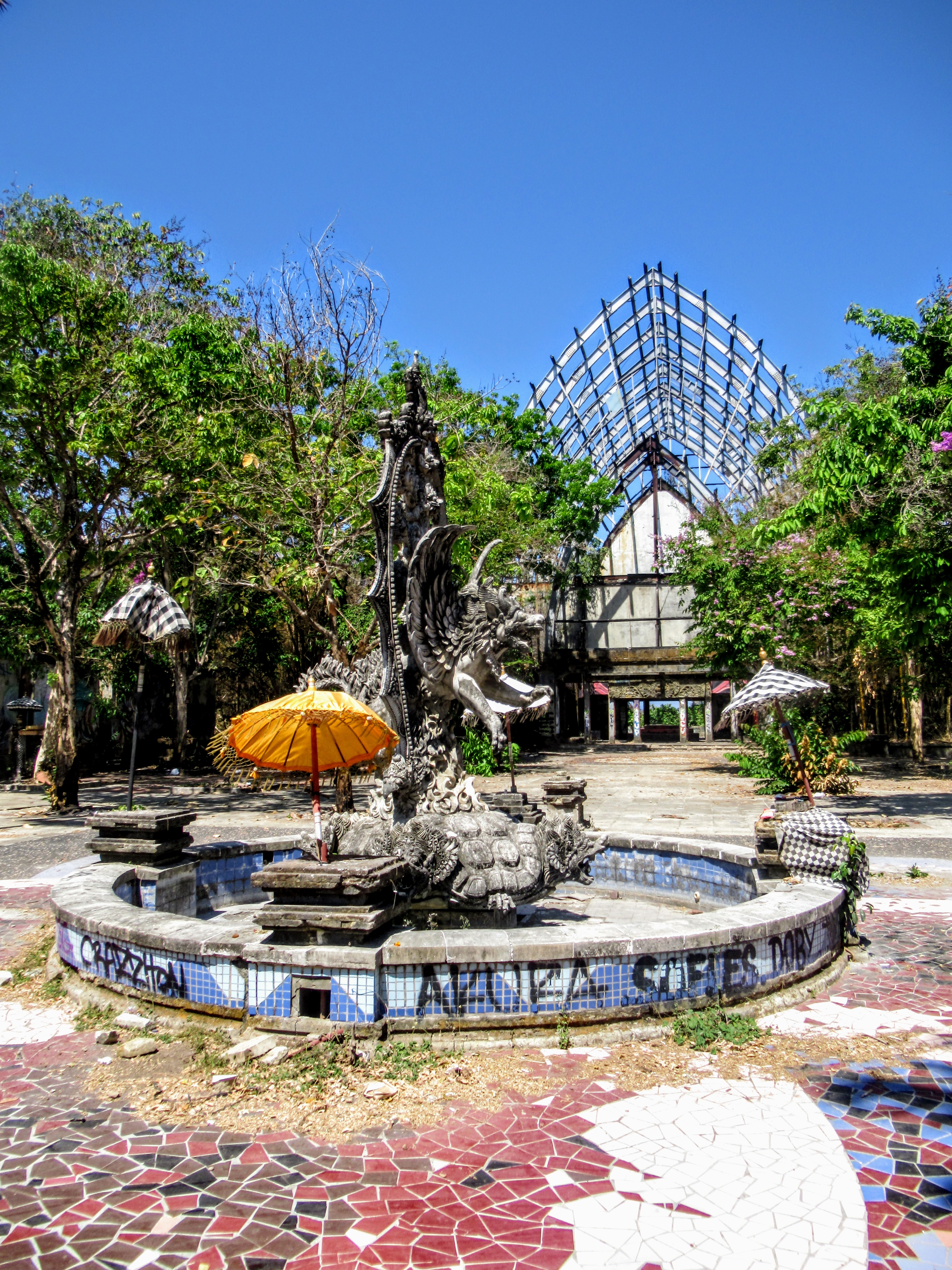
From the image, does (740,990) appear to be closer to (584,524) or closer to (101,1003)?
(101,1003)

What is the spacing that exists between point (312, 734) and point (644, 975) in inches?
103

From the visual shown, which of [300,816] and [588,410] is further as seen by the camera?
[588,410]

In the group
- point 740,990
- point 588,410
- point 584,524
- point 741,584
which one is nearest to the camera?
point 740,990

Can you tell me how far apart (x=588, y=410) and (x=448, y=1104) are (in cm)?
3192

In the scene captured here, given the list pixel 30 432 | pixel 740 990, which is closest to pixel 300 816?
pixel 30 432

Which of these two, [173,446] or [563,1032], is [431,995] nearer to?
[563,1032]

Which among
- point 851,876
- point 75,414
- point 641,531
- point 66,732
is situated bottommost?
point 851,876

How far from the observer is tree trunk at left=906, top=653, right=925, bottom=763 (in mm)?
21438

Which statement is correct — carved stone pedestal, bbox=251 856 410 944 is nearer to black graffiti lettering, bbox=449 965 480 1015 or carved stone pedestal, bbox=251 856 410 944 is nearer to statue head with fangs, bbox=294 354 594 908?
black graffiti lettering, bbox=449 965 480 1015

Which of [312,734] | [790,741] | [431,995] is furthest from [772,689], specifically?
[431,995]

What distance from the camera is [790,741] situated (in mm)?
12430

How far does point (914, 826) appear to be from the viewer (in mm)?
12609

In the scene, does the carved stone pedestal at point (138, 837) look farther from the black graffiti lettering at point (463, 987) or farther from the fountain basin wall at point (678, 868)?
the fountain basin wall at point (678, 868)

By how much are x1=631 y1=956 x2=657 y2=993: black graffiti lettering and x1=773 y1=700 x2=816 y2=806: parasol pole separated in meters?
7.03
